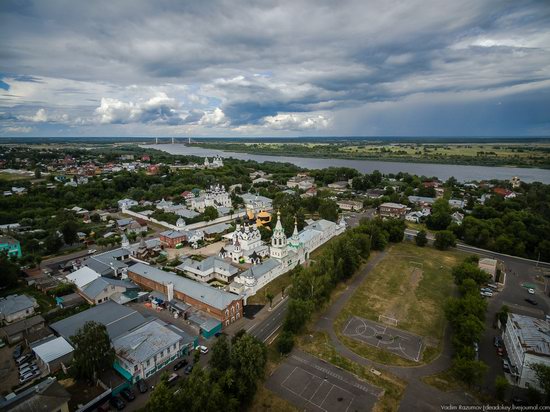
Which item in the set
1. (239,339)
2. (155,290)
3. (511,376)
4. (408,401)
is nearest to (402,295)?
(511,376)

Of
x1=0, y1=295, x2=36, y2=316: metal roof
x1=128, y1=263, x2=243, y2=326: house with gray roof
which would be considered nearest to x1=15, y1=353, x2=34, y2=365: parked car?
x1=0, y1=295, x2=36, y2=316: metal roof

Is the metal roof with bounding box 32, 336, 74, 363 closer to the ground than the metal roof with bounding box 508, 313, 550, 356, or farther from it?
closer to the ground

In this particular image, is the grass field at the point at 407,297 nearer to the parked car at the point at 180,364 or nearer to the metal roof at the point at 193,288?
the metal roof at the point at 193,288

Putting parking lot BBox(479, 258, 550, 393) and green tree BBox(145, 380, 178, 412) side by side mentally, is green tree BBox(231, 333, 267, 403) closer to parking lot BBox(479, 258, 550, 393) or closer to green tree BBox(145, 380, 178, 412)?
green tree BBox(145, 380, 178, 412)

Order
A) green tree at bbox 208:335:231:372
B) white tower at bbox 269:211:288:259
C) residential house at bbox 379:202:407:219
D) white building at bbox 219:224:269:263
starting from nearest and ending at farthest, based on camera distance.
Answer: green tree at bbox 208:335:231:372 → white tower at bbox 269:211:288:259 → white building at bbox 219:224:269:263 → residential house at bbox 379:202:407:219

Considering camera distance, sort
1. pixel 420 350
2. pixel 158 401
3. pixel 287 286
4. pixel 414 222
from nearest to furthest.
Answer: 1. pixel 158 401
2. pixel 420 350
3. pixel 287 286
4. pixel 414 222

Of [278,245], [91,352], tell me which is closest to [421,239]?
[278,245]

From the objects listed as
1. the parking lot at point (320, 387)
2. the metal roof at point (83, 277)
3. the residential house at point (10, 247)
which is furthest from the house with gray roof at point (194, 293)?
the residential house at point (10, 247)

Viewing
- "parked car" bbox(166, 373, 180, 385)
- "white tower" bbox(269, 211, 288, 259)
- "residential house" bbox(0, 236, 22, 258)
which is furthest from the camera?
"residential house" bbox(0, 236, 22, 258)

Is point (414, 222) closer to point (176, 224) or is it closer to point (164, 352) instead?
point (176, 224)
